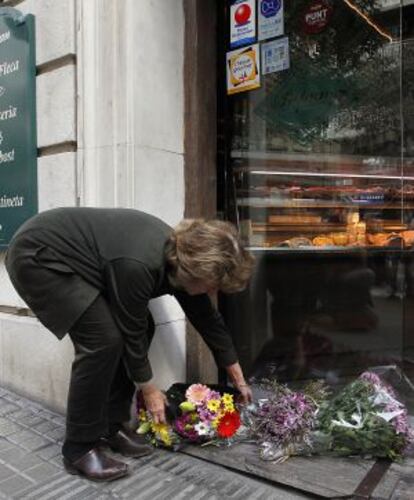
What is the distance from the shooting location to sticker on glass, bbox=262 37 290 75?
3.81 m

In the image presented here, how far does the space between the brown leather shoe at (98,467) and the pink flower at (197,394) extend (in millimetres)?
485

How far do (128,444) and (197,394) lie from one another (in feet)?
1.46

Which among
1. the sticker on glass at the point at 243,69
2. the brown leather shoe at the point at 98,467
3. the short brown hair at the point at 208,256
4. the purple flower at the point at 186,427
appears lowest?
the brown leather shoe at the point at 98,467

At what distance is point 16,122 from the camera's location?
404 centimetres

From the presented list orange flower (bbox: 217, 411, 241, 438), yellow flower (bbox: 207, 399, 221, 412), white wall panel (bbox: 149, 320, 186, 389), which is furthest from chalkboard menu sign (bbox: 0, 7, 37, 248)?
orange flower (bbox: 217, 411, 241, 438)

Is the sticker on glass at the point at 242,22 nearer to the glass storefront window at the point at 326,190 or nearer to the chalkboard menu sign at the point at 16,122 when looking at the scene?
the glass storefront window at the point at 326,190

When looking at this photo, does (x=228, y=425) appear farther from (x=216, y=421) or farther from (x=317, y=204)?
(x=317, y=204)

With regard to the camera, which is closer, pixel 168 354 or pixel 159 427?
pixel 159 427

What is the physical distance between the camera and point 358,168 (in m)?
3.84

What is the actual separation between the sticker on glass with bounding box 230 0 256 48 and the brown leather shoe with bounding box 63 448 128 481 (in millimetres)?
2729

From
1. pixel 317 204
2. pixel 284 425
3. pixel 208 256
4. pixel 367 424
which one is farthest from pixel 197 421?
pixel 317 204

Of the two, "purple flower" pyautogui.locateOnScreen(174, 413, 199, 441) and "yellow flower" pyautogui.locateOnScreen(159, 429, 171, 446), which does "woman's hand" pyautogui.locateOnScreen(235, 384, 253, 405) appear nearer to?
"purple flower" pyautogui.locateOnScreen(174, 413, 199, 441)

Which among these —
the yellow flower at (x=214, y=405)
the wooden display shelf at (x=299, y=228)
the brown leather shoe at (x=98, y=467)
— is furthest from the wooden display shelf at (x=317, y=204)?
the brown leather shoe at (x=98, y=467)

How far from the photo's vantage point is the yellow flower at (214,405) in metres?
3.06
